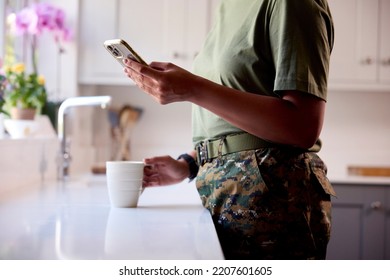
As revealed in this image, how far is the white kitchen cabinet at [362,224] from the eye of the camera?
2.11 meters

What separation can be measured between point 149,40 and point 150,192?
1.06 m

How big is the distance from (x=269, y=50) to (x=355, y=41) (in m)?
1.60

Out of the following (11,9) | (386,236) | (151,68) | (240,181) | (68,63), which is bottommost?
(386,236)

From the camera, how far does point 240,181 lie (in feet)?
2.74

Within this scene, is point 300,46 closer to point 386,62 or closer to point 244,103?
point 244,103

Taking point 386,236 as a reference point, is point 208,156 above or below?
above

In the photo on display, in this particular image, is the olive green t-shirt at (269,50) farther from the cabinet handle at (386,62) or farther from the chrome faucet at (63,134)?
the cabinet handle at (386,62)

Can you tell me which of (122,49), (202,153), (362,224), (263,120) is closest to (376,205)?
(362,224)

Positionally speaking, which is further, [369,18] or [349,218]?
[369,18]

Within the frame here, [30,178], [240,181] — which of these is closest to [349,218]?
[30,178]

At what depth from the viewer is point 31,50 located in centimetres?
204
